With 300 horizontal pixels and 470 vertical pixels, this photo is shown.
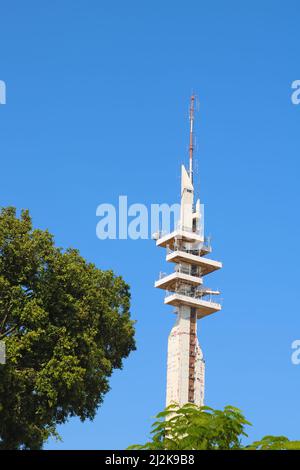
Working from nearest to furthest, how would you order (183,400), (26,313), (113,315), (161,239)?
(26,313), (113,315), (183,400), (161,239)

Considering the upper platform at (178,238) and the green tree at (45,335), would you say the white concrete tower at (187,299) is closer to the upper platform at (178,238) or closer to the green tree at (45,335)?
the upper platform at (178,238)

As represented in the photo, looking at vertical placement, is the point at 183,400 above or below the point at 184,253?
below

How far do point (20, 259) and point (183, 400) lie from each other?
38192mm

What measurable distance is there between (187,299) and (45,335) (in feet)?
129

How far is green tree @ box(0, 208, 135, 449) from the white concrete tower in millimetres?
33123

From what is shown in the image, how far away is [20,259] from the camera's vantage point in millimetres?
46281

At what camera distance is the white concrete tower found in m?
82.0

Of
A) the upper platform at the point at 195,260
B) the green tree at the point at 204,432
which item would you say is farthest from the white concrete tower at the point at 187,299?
the green tree at the point at 204,432

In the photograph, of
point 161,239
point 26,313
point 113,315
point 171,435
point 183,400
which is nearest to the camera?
point 171,435

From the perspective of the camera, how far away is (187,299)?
83.3 meters

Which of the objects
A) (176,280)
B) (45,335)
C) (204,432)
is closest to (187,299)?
(176,280)
